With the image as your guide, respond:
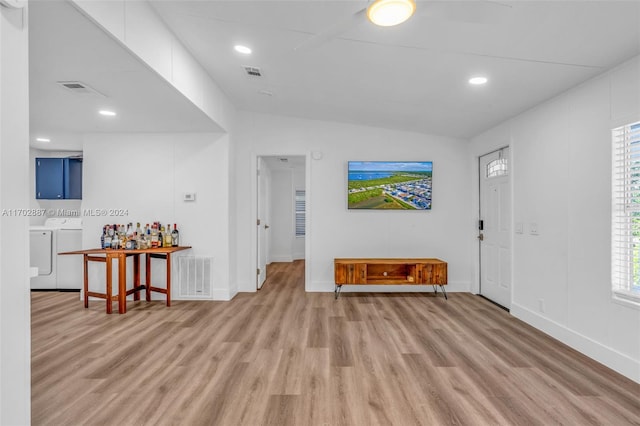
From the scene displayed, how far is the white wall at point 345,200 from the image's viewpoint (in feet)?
16.6

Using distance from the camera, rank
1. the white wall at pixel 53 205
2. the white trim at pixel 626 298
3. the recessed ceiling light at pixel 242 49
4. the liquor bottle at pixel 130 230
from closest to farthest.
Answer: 1. the white trim at pixel 626 298
2. the recessed ceiling light at pixel 242 49
3. the liquor bottle at pixel 130 230
4. the white wall at pixel 53 205

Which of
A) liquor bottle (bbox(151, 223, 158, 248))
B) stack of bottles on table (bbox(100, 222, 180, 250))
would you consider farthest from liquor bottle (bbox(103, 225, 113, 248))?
liquor bottle (bbox(151, 223, 158, 248))

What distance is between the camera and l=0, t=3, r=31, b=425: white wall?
128 cm

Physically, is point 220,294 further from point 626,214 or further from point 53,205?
point 626,214

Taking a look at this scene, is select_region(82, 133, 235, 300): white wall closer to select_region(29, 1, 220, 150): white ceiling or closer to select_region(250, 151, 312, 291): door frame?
select_region(29, 1, 220, 150): white ceiling

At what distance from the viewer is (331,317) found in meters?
3.82

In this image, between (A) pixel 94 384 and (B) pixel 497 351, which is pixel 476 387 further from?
(A) pixel 94 384

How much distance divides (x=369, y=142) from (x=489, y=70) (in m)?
2.39

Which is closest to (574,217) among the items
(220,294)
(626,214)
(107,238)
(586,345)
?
(626,214)

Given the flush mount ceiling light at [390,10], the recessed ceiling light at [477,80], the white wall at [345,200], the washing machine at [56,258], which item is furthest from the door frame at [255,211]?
the flush mount ceiling light at [390,10]

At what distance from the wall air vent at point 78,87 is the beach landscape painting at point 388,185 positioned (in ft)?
10.9

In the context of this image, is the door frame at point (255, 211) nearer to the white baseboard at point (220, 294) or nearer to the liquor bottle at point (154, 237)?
the white baseboard at point (220, 294)

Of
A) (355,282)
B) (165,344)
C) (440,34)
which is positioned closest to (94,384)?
(165,344)

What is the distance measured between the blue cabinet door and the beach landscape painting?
4871mm
